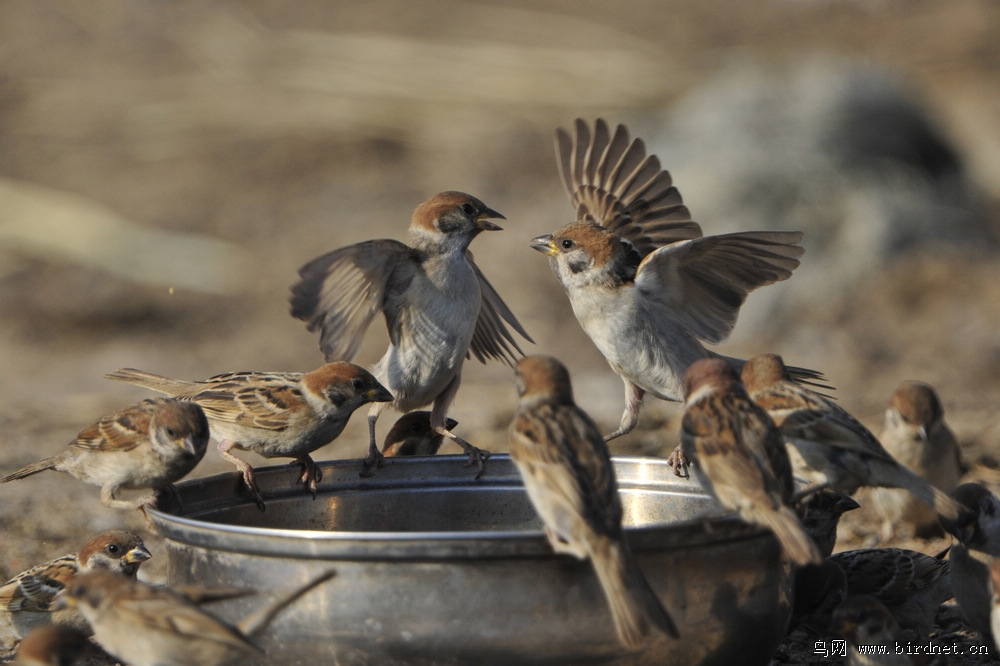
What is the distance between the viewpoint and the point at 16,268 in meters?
15.7

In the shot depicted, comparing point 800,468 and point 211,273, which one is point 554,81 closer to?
point 211,273

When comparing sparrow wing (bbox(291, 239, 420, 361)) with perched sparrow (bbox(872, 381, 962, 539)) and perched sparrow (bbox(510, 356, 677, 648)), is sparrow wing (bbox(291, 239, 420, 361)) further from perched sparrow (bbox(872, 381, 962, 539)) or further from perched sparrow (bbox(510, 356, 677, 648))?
perched sparrow (bbox(872, 381, 962, 539))

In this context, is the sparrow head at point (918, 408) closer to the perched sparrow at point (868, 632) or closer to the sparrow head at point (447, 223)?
the perched sparrow at point (868, 632)

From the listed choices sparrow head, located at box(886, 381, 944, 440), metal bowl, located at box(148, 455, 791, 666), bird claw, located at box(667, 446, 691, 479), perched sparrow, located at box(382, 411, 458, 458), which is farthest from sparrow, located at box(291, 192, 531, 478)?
sparrow head, located at box(886, 381, 944, 440)

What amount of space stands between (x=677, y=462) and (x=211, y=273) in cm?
1145

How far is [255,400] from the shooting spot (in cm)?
523

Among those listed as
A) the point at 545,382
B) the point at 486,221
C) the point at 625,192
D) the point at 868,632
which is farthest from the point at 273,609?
the point at 625,192

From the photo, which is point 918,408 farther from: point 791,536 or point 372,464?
point 372,464

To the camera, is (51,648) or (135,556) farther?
(135,556)

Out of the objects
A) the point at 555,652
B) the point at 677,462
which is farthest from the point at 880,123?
the point at 555,652

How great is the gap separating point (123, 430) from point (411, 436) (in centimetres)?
179

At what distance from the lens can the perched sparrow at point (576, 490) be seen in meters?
3.54

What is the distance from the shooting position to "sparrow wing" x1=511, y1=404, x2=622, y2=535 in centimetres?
369

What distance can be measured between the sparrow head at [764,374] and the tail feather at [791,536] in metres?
1.14
